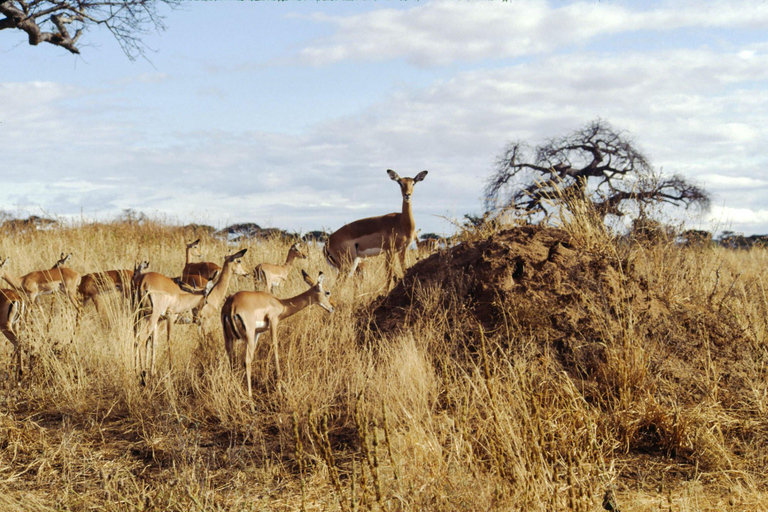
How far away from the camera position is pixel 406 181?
41.4 ft

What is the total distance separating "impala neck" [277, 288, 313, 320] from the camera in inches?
291

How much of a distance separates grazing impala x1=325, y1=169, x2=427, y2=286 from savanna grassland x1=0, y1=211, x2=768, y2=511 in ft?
13.4

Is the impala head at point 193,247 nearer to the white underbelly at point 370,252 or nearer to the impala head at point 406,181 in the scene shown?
the white underbelly at point 370,252

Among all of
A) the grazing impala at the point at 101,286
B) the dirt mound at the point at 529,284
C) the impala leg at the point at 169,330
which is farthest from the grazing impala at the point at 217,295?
the dirt mound at the point at 529,284

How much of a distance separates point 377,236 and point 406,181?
1.18 metres

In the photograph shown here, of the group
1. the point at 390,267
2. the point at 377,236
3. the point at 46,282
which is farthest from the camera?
the point at 377,236

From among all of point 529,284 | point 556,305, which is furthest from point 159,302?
point 556,305

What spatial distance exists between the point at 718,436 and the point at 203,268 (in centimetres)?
838

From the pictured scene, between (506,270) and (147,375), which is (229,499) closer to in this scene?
(147,375)

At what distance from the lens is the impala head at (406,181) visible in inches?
495

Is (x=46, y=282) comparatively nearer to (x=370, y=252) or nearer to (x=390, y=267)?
(x=390, y=267)

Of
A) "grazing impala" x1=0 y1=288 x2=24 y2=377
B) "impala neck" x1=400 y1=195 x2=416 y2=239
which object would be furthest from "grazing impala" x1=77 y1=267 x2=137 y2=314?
"impala neck" x1=400 y1=195 x2=416 y2=239

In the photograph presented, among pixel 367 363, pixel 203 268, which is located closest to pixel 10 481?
pixel 367 363

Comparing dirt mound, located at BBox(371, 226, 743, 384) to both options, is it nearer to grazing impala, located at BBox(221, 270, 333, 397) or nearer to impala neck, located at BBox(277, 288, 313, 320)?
impala neck, located at BBox(277, 288, 313, 320)
